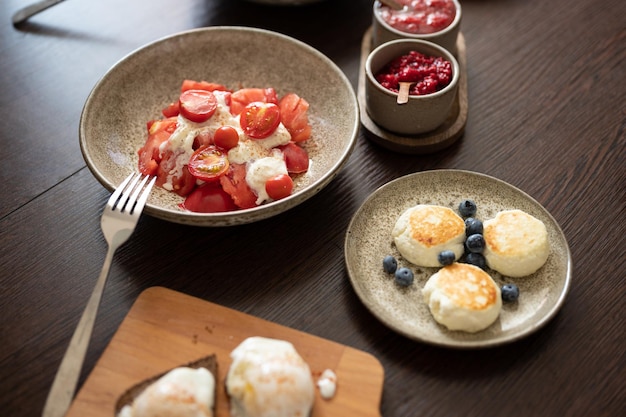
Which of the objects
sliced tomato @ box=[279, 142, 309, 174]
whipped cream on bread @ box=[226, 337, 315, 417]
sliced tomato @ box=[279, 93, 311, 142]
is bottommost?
whipped cream on bread @ box=[226, 337, 315, 417]

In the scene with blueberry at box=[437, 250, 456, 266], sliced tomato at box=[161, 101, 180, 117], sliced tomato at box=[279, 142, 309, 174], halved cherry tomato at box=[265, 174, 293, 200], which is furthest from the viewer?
sliced tomato at box=[161, 101, 180, 117]

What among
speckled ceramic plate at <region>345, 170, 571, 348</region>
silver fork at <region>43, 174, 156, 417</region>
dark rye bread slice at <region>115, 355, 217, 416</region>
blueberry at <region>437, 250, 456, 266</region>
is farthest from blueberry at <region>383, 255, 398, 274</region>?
silver fork at <region>43, 174, 156, 417</region>

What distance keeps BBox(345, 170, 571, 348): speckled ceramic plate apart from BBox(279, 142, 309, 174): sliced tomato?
248 millimetres

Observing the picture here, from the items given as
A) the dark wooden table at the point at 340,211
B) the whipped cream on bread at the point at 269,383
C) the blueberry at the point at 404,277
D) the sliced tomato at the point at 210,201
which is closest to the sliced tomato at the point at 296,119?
the dark wooden table at the point at 340,211

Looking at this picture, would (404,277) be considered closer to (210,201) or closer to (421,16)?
(210,201)

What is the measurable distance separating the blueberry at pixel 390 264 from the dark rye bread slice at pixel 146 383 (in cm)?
52

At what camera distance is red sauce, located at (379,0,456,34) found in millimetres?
2227

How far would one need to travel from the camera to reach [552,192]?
193 centimetres

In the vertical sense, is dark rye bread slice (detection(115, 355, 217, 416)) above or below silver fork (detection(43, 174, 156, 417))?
below

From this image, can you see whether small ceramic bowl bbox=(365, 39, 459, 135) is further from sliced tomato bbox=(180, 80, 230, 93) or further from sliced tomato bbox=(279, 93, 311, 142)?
sliced tomato bbox=(180, 80, 230, 93)

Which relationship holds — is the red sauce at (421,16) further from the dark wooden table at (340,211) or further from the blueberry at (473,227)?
the blueberry at (473,227)

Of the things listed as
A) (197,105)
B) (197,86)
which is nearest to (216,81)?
(197,86)

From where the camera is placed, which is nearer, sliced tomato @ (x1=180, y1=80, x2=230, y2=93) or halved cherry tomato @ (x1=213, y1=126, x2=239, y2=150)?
halved cherry tomato @ (x1=213, y1=126, x2=239, y2=150)

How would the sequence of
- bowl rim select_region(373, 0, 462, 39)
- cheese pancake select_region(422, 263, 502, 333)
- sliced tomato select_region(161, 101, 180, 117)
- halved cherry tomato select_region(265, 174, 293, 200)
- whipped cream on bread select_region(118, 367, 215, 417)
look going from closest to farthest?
whipped cream on bread select_region(118, 367, 215, 417) → cheese pancake select_region(422, 263, 502, 333) → halved cherry tomato select_region(265, 174, 293, 200) → sliced tomato select_region(161, 101, 180, 117) → bowl rim select_region(373, 0, 462, 39)
